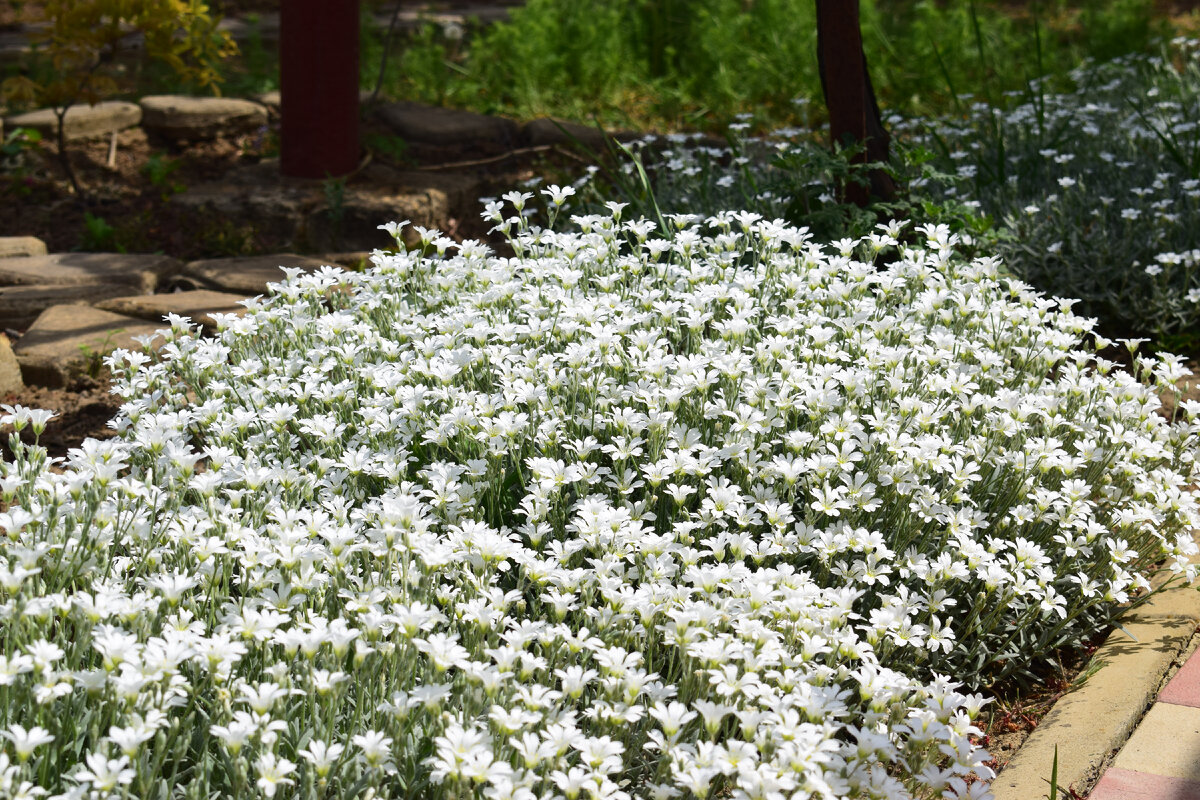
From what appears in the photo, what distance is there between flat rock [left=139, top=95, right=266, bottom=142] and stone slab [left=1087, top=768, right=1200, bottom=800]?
6.49 metres

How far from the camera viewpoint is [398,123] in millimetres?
7113

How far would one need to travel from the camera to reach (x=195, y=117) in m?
7.09

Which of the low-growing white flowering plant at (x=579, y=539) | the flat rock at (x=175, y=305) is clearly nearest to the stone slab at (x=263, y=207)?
the flat rock at (x=175, y=305)

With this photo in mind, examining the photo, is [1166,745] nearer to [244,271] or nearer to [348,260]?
[348,260]

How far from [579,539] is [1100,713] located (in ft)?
4.32

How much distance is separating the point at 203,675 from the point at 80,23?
4.92 m

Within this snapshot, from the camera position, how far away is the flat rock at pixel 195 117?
7.08 metres

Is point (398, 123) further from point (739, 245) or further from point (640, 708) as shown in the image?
point (640, 708)

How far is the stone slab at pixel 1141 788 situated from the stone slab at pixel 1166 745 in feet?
0.08

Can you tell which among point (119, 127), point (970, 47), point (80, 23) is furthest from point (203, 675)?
point (970, 47)

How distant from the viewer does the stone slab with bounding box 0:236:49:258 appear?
5426mm

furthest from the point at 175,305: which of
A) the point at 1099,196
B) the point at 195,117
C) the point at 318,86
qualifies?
the point at 1099,196

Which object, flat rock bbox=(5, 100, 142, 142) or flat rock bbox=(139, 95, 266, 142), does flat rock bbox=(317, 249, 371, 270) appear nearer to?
flat rock bbox=(139, 95, 266, 142)

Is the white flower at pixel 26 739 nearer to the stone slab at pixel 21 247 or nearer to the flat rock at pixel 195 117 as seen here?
the stone slab at pixel 21 247
